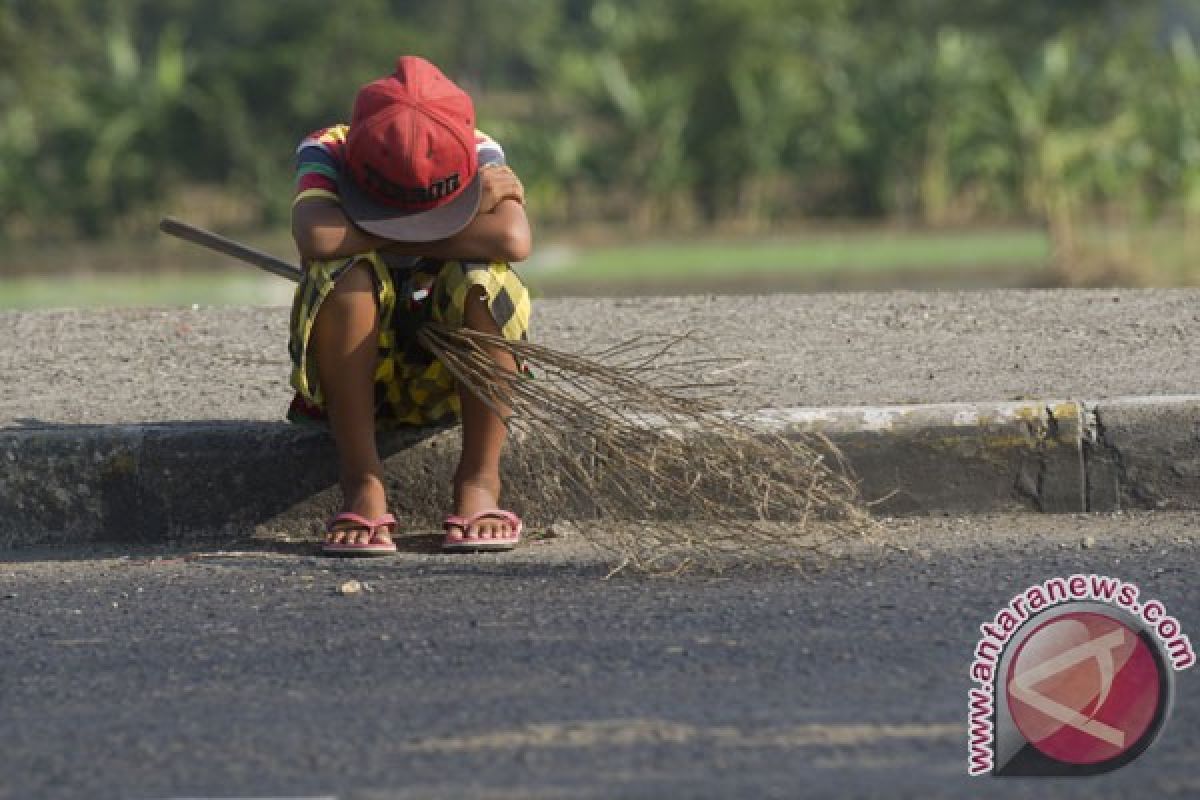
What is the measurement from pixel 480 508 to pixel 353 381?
39cm

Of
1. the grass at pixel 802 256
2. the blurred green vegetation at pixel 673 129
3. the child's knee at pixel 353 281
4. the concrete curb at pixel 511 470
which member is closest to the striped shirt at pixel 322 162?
the child's knee at pixel 353 281

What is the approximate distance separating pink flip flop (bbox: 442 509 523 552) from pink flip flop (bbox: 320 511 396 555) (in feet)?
0.41

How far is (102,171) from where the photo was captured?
79.7 ft

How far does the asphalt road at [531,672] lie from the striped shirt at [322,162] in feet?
2.62

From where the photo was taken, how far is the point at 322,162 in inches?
181

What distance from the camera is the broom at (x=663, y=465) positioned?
14.7 feet

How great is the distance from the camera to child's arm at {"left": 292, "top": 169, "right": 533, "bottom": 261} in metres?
4.48

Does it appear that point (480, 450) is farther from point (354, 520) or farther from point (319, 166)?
point (319, 166)

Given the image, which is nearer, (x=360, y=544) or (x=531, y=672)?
(x=531, y=672)

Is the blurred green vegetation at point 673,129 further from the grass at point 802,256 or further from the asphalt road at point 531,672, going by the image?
the asphalt road at point 531,672

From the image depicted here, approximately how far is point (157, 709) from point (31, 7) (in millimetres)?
23688

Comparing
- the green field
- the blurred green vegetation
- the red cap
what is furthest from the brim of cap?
the blurred green vegetation

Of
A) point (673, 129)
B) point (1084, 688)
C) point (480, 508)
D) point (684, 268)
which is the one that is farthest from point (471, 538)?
point (673, 129)

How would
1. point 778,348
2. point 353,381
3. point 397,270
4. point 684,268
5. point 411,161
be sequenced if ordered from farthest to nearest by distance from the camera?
point 684,268 < point 778,348 < point 397,270 < point 353,381 < point 411,161
